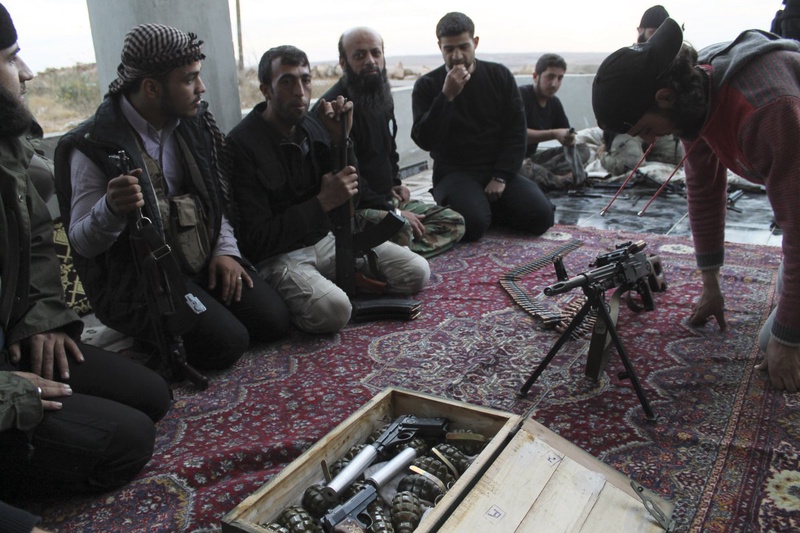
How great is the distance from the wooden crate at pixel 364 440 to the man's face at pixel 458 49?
10.2 ft

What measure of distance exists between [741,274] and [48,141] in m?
4.12

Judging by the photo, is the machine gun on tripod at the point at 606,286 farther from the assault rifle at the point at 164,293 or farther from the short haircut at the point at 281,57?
the short haircut at the point at 281,57

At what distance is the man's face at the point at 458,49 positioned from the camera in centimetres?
445

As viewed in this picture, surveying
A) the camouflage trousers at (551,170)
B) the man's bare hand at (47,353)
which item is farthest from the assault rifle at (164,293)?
the camouflage trousers at (551,170)

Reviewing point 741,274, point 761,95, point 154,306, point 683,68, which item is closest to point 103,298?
point 154,306

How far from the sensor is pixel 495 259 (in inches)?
169

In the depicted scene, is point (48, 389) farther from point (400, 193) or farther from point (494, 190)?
point (494, 190)

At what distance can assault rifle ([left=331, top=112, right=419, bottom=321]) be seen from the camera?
330 centimetres

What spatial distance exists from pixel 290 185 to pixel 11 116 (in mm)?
1495

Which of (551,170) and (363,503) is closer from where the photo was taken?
(363,503)

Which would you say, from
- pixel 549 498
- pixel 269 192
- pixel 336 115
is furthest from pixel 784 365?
pixel 269 192

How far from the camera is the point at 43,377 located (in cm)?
205

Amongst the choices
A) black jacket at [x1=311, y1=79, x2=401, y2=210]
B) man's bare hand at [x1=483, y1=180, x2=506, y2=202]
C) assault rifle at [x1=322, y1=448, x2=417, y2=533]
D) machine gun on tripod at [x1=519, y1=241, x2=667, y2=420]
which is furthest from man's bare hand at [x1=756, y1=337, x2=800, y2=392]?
man's bare hand at [x1=483, y1=180, x2=506, y2=202]

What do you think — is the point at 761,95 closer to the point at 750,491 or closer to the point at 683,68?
the point at 683,68
